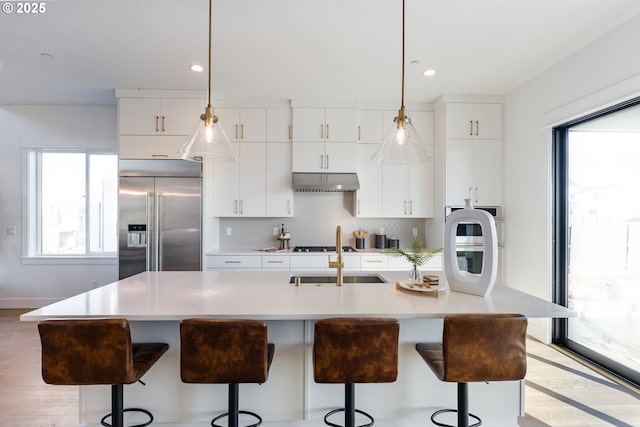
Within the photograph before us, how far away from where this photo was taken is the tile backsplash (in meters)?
4.52

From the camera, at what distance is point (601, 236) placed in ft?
9.63

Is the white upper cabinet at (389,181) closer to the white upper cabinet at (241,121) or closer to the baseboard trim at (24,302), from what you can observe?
the white upper cabinet at (241,121)

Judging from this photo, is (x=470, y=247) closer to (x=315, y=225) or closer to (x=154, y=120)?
(x=315, y=225)

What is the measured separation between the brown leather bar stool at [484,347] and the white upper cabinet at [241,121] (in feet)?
11.2

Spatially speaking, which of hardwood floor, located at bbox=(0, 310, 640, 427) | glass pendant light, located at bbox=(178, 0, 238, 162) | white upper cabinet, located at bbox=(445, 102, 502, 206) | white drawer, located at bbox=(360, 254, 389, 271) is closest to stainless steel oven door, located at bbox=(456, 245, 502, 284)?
white upper cabinet, located at bbox=(445, 102, 502, 206)

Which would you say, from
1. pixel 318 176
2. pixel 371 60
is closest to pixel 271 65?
pixel 371 60

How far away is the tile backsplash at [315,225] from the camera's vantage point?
4520 mm

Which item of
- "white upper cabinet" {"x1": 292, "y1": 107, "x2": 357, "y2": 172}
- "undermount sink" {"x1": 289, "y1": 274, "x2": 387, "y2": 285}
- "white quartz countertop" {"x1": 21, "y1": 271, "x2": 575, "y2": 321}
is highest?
"white upper cabinet" {"x1": 292, "y1": 107, "x2": 357, "y2": 172}

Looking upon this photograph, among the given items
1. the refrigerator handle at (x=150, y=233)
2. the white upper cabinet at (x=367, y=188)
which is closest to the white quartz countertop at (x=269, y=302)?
the refrigerator handle at (x=150, y=233)

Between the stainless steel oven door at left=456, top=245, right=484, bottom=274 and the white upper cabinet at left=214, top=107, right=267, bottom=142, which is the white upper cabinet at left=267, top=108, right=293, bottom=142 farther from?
the stainless steel oven door at left=456, top=245, right=484, bottom=274

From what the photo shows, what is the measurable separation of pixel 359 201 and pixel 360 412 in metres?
2.79

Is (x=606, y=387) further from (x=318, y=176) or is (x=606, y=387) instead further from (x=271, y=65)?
(x=271, y=65)

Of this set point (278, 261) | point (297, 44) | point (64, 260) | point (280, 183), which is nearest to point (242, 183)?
point (280, 183)

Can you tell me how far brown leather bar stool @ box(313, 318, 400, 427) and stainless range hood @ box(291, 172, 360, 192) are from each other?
2.69 metres
